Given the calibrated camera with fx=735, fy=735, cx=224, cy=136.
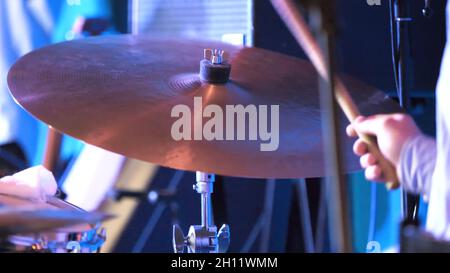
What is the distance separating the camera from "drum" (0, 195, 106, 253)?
1092mm

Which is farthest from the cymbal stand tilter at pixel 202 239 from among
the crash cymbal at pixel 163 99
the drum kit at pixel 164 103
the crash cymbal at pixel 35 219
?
the crash cymbal at pixel 35 219

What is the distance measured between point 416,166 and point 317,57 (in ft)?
0.69

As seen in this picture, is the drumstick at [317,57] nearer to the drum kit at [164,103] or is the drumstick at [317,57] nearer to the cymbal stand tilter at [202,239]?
the drum kit at [164,103]

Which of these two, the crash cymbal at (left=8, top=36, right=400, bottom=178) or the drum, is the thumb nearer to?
the crash cymbal at (left=8, top=36, right=400, bottom=178)

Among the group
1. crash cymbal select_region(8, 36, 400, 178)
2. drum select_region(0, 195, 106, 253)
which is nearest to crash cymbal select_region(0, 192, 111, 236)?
drum select_region(0, 195, 106, 253)

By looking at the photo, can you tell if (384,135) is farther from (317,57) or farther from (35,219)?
(35,219)

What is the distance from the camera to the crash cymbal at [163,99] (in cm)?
123

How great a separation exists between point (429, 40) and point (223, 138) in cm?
107

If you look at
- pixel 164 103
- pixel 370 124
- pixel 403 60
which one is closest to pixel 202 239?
pixel 164 103

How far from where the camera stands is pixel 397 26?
1.75m

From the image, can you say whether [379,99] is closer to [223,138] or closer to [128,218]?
[223,138]

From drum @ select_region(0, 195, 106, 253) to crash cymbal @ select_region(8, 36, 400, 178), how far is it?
14 centimetres
